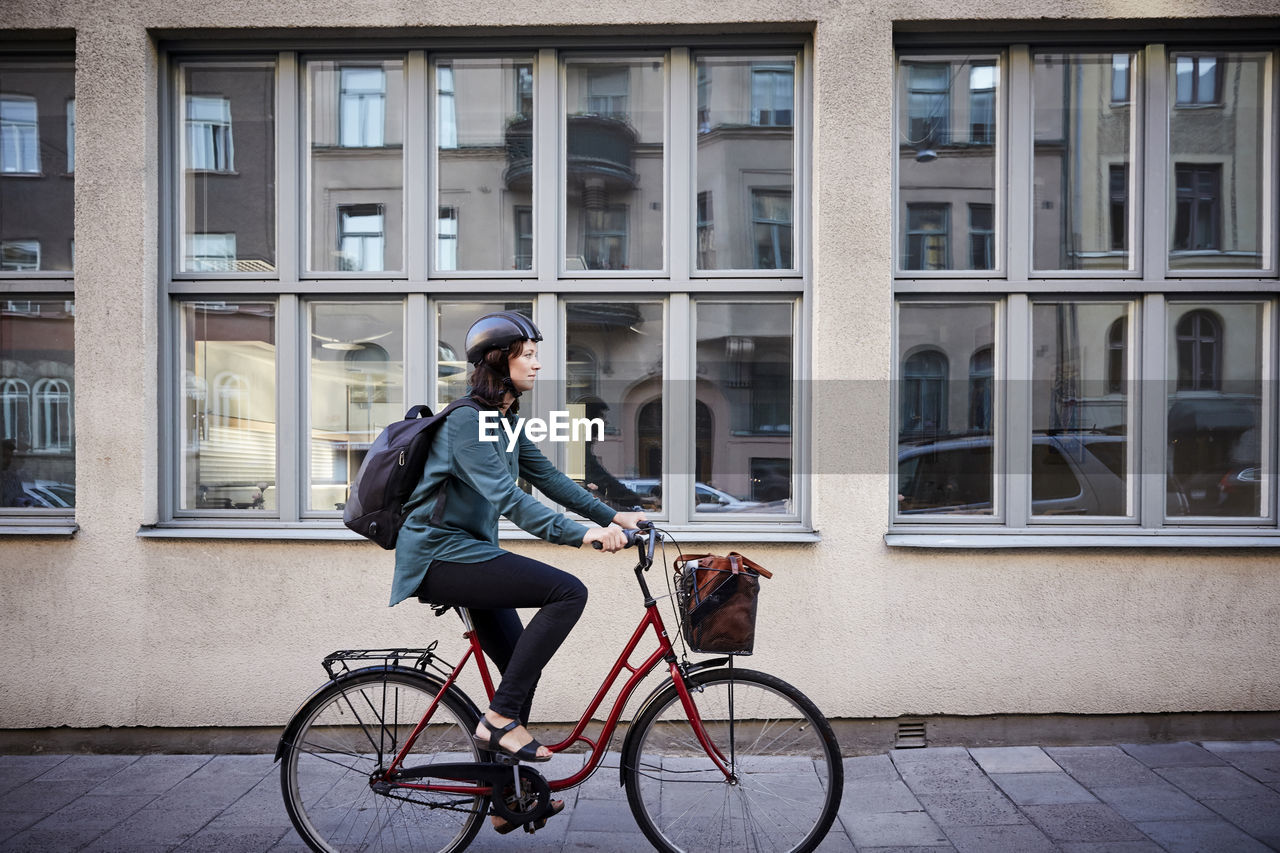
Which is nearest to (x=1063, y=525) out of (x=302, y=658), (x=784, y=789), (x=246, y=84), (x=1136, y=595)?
(x=1136, y=595)

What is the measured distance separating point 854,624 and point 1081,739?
1372mm

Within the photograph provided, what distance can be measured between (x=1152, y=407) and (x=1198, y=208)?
45.5 inches

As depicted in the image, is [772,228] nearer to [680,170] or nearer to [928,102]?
[680,170]

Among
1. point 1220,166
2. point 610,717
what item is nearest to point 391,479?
point 610,717

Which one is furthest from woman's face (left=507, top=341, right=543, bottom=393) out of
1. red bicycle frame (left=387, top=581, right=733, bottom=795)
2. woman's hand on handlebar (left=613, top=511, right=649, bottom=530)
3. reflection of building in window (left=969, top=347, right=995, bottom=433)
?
reflection of building in window (left=969, top=347, right=995, bottom=433)

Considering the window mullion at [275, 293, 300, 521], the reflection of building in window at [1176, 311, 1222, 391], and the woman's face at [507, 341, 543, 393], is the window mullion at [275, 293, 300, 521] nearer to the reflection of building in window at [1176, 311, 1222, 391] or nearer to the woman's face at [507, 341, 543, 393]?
the woman's face at [507, 341, 543, 393]

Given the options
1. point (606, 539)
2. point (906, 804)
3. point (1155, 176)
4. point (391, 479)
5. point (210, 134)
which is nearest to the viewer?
point (606, 539)

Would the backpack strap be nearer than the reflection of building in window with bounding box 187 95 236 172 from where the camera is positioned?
Yes

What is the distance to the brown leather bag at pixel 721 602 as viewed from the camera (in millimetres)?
3133

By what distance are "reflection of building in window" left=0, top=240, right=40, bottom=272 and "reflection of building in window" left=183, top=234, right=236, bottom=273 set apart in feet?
2.84

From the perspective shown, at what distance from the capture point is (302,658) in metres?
4.84

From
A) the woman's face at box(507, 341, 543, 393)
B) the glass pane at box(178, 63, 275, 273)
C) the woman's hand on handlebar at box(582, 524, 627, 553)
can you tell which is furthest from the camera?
the glass pane at box(178, 63, 275, 273)

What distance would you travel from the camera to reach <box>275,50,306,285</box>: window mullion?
5.05m

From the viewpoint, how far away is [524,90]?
510cm
